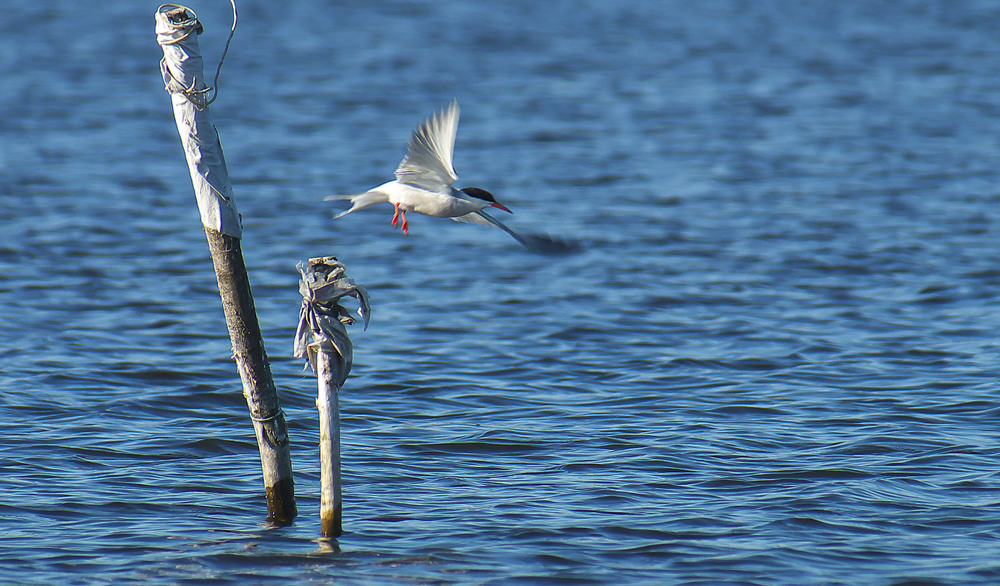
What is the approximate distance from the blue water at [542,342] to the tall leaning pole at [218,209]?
2.47 ft

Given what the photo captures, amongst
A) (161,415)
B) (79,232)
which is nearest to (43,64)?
(79,232)

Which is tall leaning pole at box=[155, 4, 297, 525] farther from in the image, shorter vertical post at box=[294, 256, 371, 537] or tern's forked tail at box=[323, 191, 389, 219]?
tern's forked tail at box=[323, 191, 389, 219]

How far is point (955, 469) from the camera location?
353 inches

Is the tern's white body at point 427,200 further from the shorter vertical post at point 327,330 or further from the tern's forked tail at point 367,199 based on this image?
the shorter vertical post at point 327,330

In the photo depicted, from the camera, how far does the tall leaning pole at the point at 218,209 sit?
22.1 ft

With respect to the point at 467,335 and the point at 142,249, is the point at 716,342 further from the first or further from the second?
the point at 142,249

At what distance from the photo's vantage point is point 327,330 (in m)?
7.02

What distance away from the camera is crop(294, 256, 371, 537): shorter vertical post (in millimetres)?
6969

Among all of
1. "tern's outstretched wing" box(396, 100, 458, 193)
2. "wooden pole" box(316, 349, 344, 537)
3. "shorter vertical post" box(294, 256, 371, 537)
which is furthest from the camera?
"tern's outstretched wing" box(396, 100, 458, 193)

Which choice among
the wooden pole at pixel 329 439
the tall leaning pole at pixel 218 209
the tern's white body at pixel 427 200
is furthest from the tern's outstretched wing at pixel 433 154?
the wooden pole at pixel 329 439

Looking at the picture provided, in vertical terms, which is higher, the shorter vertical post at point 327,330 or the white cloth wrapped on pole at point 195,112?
the white cloth wrapped on pole at point 195,112

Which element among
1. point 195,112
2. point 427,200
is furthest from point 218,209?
point 427,200

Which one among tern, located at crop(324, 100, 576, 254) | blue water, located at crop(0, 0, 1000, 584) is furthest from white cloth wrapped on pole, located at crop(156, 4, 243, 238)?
blue water, located at crop(0, 0, 1000, 584)

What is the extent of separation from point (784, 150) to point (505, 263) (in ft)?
30.3
